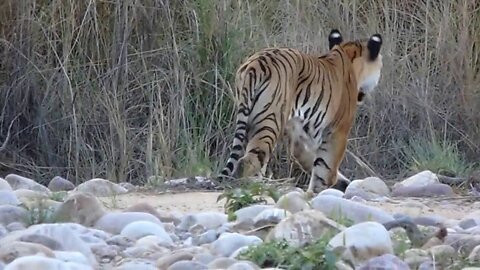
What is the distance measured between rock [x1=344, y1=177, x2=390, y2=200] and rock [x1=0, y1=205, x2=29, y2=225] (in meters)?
2.24

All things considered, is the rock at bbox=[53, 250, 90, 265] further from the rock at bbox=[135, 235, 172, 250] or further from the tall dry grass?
the tall dry grass

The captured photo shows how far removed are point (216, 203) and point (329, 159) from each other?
2.25 m

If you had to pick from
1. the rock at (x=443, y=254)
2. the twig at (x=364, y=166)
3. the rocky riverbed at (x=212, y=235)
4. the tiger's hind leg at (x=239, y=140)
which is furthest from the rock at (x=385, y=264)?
the twig at (x=364, y=166)

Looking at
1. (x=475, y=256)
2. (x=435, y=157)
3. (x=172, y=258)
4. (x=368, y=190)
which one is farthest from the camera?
(x=435, y=157)

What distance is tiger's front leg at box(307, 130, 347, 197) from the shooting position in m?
8.08

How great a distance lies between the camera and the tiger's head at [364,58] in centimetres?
871

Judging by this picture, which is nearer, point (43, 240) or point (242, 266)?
point (242, 266)

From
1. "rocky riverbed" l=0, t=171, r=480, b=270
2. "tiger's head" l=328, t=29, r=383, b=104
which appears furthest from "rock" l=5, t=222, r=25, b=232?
"tiger's head" l=328, t=29, r=383, b=104

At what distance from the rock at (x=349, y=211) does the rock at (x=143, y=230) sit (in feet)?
2.38

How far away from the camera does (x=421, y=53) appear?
9.60 meters

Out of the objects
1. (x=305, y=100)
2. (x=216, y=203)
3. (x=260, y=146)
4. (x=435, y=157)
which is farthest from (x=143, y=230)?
(x=435, y=157)

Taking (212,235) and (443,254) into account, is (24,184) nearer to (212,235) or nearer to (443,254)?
(212,235)

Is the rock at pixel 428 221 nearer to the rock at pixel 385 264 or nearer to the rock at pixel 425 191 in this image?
the rock at pixel 385 264

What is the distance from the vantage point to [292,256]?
351cm
